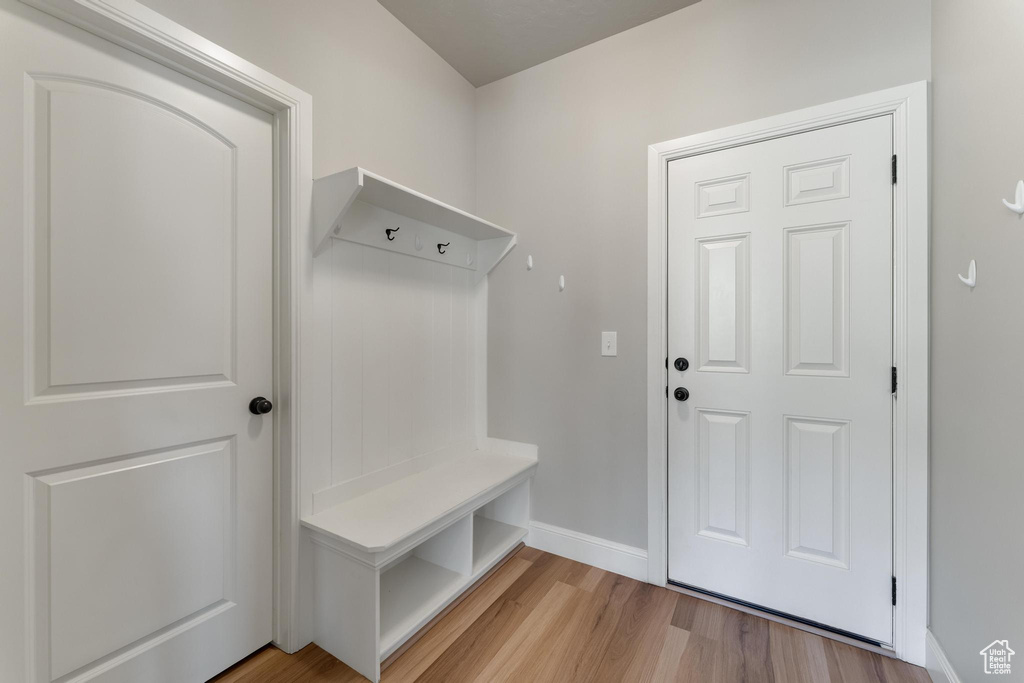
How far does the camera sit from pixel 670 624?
165 cm

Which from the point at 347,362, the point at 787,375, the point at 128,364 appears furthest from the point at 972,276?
the point at 128,364

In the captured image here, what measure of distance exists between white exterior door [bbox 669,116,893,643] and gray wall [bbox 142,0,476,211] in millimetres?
1214

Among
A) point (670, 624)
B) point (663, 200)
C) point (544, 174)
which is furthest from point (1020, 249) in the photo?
point (544, 174)

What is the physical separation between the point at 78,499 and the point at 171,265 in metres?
0.69

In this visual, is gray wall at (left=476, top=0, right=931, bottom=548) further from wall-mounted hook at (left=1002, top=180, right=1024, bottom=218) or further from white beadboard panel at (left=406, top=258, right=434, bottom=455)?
wall-mounted hook at (left=1002, top=180, right=1024, bottom=218)

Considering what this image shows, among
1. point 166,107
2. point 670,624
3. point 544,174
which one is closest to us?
point 166,107

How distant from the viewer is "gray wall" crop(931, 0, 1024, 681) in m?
0.98

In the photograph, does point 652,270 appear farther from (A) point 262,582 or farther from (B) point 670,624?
(A) point 262,582

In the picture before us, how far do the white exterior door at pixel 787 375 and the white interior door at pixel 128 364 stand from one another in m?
1.73

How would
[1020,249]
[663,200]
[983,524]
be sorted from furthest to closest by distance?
[663,200] → [983,524] → [1020,249]

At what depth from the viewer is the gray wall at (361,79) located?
4.54 ft

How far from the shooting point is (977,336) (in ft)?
3.74

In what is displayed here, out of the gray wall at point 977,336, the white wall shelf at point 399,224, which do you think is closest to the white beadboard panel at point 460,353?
the white wall shelf at point 399,224

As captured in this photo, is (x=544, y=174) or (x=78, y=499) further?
(x=544, y=174)
